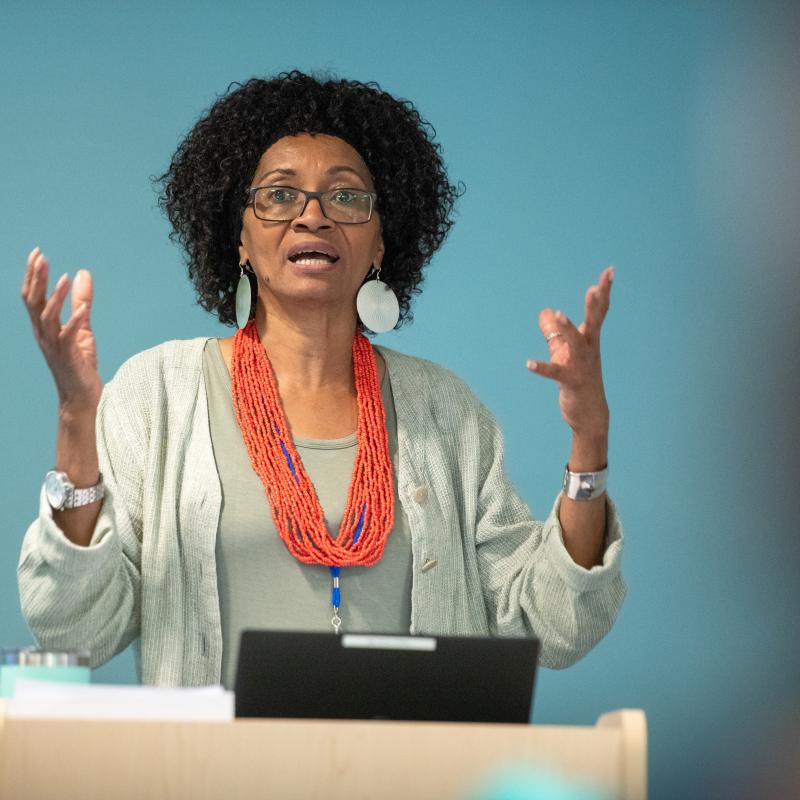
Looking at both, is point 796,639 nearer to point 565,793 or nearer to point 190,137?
point 190,137

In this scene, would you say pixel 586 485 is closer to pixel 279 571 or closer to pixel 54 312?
pixel 279 571

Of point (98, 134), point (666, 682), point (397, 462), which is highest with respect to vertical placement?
point (98, 134)

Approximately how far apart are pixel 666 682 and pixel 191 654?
1.52 m

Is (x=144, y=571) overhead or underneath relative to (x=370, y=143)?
underneath

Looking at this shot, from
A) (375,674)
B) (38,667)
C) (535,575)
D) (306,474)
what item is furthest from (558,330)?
(38,667)

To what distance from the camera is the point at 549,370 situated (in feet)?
7.25

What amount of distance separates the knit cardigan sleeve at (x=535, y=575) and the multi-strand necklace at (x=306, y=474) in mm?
203

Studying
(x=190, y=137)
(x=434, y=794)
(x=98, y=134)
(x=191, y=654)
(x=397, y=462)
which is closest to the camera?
(x=434, y=794)

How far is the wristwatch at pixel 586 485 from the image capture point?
2340 mm

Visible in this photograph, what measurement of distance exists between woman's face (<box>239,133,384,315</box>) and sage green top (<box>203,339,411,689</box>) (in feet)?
0.90

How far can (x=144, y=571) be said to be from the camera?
244cm

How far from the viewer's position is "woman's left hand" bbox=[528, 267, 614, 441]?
2.22m

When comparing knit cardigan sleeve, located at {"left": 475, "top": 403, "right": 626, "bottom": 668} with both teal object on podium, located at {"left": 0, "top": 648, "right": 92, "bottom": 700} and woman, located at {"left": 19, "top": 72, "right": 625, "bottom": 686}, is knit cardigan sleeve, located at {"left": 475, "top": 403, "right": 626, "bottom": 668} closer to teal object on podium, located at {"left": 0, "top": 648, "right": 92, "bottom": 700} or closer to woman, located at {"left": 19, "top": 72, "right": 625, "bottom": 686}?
woman, located at {"left": 19, "top": 72, "right": 625, "bottom": 686}

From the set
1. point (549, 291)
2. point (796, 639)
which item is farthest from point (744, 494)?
point (549, 291)
